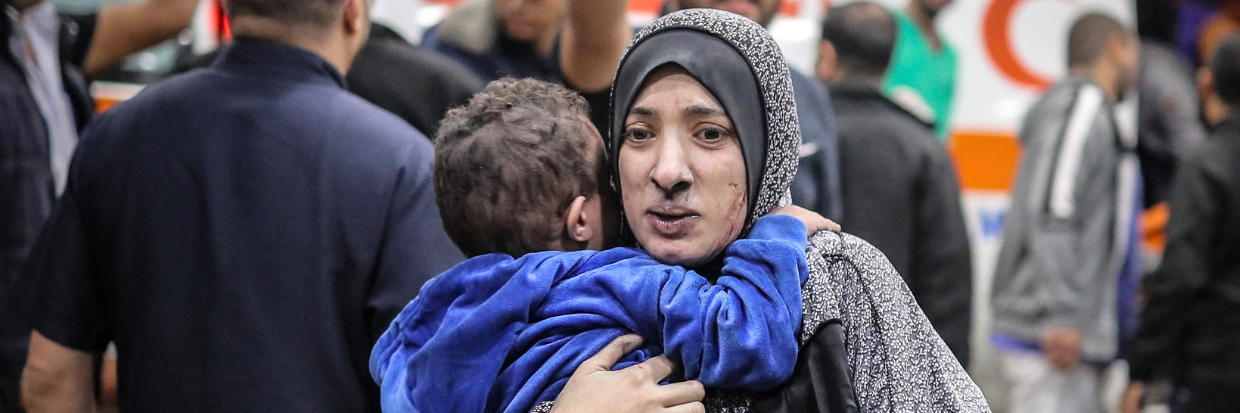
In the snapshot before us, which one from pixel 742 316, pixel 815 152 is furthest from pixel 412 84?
pixel 742 316

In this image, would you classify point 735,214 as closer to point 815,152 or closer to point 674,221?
point 674,221

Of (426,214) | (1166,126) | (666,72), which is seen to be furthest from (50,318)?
(1166,126)

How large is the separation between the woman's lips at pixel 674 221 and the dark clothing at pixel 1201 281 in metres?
3.22

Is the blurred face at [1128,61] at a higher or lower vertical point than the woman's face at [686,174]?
lower

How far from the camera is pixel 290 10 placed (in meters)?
2.43

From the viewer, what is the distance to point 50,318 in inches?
96.0

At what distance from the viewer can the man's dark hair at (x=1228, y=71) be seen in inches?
180

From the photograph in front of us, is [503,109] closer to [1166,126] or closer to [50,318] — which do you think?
[50,318]

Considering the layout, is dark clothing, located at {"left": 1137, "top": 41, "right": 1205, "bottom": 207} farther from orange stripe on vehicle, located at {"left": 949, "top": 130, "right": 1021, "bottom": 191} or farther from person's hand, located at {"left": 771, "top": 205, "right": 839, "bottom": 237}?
person's hand, located at {"left": 771, "top": 205, "right": 839, "bottom": 237}

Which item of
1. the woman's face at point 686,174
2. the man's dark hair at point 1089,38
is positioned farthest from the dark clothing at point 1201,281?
the woman's face at point 686,174

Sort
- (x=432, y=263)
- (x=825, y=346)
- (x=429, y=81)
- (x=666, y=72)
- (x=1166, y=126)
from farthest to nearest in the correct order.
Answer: (x=1166, y=126)
(x=429, y=81)
(x=432, y=263)
(x=666, y=72)
(x=825, y=346)

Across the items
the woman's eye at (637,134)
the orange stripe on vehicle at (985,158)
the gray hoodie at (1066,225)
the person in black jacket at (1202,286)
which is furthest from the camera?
the orange stripe on vehicle at (985,158)

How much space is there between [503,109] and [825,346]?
2.04 ft

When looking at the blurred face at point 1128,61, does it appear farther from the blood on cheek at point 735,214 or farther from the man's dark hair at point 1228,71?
the blood on cheek at point 735,214
